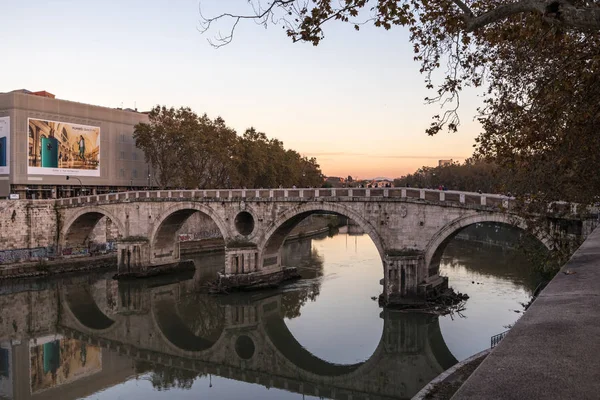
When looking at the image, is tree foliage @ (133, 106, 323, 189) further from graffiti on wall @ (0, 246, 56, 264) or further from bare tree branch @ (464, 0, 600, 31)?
bare tree branch @ (464, 0, 600, 31)

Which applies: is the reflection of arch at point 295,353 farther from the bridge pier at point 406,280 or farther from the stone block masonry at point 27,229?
the stone block masonry at point 27,229

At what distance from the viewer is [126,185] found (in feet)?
143

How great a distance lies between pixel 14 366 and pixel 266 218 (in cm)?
1275

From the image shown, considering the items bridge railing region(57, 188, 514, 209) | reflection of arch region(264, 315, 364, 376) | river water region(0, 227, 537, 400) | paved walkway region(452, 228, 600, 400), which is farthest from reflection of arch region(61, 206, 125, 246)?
paved walkway region(452, 228, 600, 400)

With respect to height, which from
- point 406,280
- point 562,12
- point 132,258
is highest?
point 562,12

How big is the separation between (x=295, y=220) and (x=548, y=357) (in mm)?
24102

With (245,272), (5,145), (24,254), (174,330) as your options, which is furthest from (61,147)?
(174,330)

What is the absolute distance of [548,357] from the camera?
2775mm

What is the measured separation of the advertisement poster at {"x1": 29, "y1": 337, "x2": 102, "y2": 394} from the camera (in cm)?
1593

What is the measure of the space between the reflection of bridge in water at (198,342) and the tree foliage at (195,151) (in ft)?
45.4

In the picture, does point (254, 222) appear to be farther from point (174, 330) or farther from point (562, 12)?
point (562, 12)

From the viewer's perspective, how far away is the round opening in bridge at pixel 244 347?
18.1 metres

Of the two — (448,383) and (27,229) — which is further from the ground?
(27,229)

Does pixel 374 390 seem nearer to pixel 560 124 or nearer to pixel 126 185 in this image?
pixel 560 124
